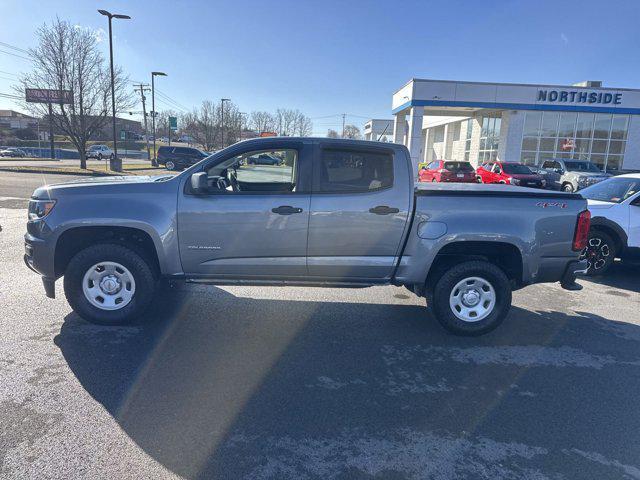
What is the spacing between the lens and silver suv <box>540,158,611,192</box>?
1892 centimetres

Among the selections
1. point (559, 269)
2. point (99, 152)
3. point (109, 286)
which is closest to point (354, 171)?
point (559, 269)

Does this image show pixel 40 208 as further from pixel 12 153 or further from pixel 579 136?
pixel 12 153

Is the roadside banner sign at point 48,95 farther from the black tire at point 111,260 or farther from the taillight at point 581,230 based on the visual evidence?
the taillight at point 581,230

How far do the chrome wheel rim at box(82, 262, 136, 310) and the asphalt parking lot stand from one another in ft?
0.89

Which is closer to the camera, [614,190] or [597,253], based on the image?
[597,253]

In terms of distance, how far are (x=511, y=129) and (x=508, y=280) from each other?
96.9 feet

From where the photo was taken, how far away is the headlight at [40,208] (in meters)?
4.38

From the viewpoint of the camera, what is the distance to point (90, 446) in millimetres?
2748

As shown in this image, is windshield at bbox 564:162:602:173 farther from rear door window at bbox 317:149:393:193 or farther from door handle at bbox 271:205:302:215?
door handle at bbox 271:205:302:215

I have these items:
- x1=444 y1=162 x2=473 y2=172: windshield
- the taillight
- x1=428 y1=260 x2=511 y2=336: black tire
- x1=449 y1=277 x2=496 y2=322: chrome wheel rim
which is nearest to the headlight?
x1=428 y1=260 x2=511 y2=336: black tire

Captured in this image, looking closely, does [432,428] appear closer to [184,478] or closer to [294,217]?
[184,478]

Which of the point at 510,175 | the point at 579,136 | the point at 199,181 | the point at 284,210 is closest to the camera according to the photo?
the point at 199,181

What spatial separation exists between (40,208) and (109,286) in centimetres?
100

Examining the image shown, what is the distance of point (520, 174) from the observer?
20.1m
